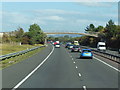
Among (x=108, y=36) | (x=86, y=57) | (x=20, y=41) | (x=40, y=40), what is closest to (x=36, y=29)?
(x=40, y=40)

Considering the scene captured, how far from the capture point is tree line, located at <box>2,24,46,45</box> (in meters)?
130

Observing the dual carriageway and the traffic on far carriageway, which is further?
the traffic on far carriageway

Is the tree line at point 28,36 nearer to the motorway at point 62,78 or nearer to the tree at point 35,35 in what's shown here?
the tree at point 35,35

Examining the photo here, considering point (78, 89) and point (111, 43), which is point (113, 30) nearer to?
point (111, 43)

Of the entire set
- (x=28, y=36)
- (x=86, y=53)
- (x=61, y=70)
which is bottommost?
(x=61, y=70)

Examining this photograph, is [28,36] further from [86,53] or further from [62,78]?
[62,78]

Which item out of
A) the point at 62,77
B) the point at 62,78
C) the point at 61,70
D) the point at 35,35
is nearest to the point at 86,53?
the point at 61,70

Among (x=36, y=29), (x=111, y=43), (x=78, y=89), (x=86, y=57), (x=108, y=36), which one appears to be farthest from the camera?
(x=36, y=29)

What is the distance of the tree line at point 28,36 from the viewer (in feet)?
425

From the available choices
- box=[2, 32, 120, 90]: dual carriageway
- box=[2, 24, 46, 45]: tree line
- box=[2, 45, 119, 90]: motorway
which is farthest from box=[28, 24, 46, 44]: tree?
box=[2, 45, 119, 90]: motorway

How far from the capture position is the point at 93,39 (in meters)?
145

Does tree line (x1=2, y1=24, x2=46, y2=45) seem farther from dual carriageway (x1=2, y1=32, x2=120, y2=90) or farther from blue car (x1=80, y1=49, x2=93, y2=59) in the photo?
dual carriageway (x1=2, y1=32, x2=120, y2=90)

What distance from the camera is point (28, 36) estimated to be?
13750 centimetres

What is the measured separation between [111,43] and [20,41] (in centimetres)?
4271
